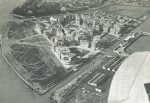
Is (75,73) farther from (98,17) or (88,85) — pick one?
(98,17)

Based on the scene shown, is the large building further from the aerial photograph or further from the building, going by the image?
the building

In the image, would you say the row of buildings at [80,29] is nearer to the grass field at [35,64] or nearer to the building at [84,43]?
the building at [84,43]

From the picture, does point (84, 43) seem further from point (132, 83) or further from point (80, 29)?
point (132, 83)

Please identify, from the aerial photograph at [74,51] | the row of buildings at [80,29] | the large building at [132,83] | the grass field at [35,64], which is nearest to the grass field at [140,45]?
the aerial photograph at [74,51]

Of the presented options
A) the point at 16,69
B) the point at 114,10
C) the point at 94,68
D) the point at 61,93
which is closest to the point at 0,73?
the point at 16,69

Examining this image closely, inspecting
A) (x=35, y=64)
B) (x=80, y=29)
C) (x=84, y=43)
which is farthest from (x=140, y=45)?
(x=35, y=64)

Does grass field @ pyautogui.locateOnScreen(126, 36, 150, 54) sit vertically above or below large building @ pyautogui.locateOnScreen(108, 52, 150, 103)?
below

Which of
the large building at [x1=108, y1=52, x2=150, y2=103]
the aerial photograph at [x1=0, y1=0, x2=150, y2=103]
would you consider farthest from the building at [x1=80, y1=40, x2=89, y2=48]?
the large building at [x1=108, y1=52, x2=150, y2=103]
